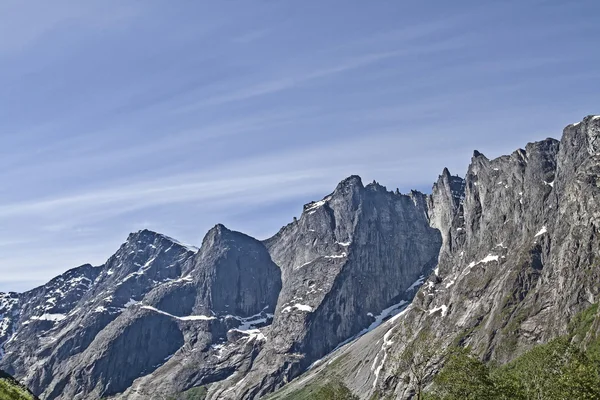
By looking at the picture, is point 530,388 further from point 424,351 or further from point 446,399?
point 424,351

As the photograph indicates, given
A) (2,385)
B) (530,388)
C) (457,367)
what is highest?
(2,385)

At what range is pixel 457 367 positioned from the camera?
4523 inches

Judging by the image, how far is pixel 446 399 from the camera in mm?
117000

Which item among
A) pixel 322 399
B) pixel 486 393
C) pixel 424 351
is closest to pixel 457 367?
pixel 486 393

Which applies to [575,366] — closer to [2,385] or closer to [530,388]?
[530,388]

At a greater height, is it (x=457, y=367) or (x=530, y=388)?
(x=457, y=367)

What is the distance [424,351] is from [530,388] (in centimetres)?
6170

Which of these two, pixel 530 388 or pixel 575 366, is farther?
pixel 530 388

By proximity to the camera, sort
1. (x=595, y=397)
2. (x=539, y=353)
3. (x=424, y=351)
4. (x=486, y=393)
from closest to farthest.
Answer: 1. (x=424, y=351)
2. (x=595, y=397)
3. (x=486, y=393)
4. (x=539, y=353)

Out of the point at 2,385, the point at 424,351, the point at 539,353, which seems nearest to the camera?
the point at 2,385

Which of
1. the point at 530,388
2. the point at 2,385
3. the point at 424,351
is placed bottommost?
the point at 530,388

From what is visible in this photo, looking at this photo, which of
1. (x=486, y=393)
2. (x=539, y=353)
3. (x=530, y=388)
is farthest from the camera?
(x=539, y=353)

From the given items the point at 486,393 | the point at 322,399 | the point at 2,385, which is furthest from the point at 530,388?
the point at 2,385

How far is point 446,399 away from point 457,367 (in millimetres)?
7429
